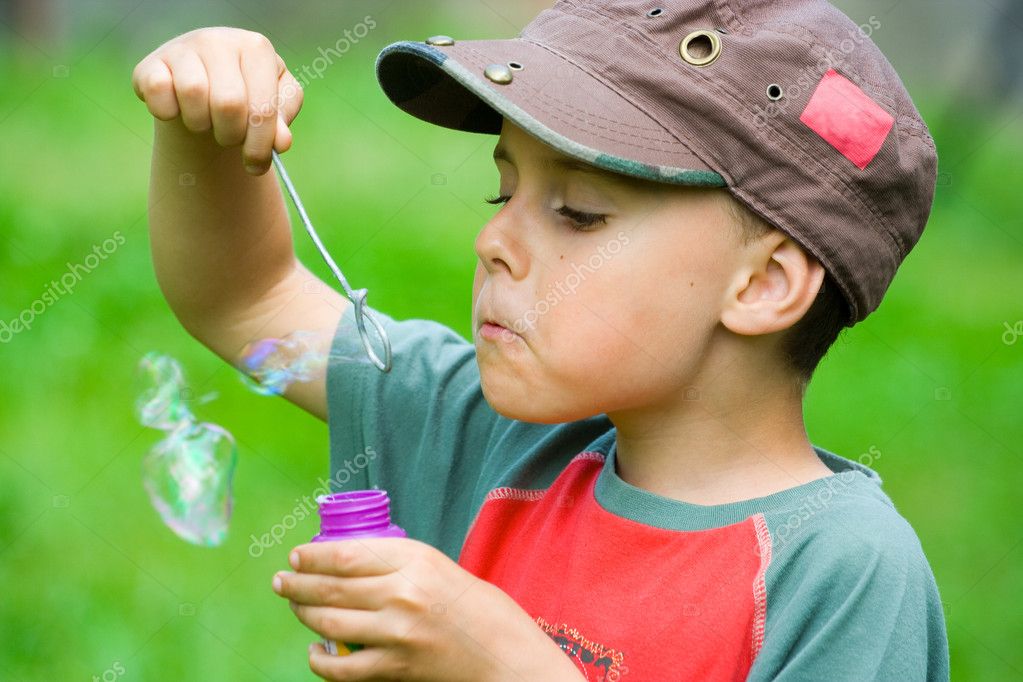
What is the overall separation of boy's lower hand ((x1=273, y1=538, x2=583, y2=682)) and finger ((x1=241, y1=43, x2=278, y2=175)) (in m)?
0.42

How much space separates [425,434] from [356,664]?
0.46 m

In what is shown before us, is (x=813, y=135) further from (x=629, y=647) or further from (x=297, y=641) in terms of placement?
(x=297, y=641)

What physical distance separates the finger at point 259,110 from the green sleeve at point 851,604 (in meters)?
0.69

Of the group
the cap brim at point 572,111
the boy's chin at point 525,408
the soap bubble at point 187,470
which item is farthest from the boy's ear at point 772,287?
the soap bubble at point 187,470

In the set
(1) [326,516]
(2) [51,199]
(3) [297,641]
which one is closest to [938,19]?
(2) [51,199]

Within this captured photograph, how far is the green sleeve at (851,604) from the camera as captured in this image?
50.5 inches

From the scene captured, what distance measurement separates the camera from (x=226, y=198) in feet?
5.48

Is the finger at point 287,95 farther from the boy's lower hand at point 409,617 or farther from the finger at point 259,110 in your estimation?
the boy's lower hand at point 409,617

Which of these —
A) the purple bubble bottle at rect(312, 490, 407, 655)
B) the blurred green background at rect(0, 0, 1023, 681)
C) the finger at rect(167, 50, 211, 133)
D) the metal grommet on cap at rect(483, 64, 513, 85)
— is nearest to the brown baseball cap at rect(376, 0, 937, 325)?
the metal grommet on cap at rect(483, 64, 513, 85)

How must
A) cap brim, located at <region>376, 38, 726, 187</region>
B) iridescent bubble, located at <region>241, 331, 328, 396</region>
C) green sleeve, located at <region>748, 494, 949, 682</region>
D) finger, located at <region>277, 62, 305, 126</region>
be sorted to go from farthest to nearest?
1. iridescent bubble, located at <region>241, 331, 328, 396</region>
2. finger, located at <region>277, 62, 305, 126</region>
3. cap brim, located at <region>376, 38, 726, 187</region>
4. green sleeve, located at <region>748, 494, 949, 682</region>

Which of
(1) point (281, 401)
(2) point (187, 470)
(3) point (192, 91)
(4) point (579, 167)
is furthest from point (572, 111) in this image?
(1) point (281, 401)

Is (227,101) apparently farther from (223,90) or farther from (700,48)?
(700,48)

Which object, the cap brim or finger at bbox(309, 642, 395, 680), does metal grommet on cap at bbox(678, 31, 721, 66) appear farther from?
finger at bbox(309, 642, 395, 680)

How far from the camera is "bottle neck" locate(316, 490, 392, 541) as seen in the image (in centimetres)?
Answer: 131
